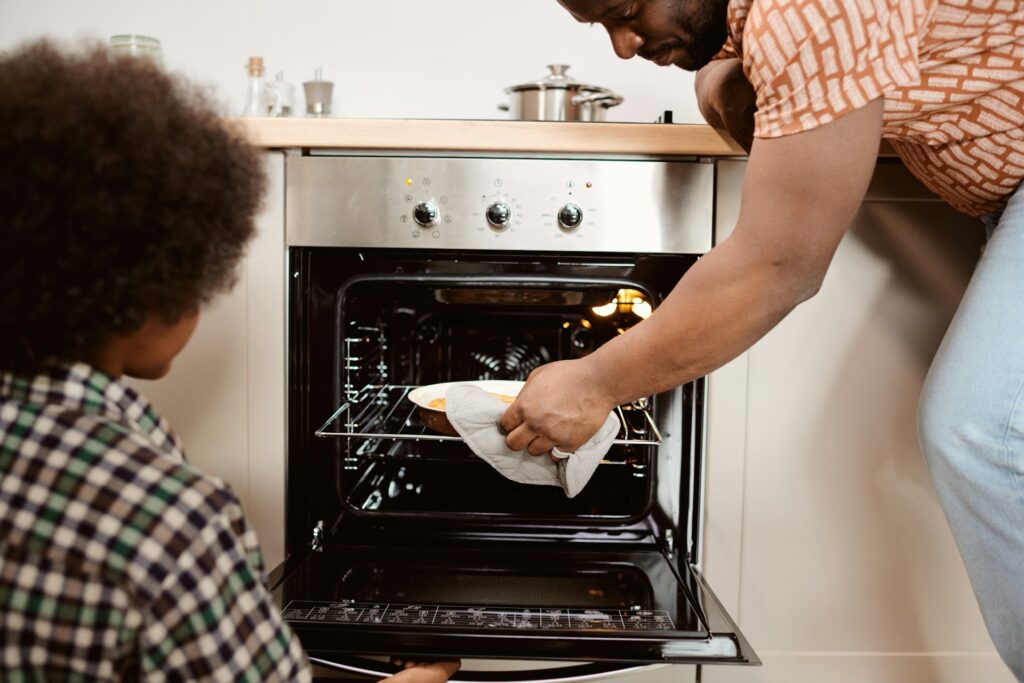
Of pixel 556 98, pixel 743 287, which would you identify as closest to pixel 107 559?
pixel 743 287

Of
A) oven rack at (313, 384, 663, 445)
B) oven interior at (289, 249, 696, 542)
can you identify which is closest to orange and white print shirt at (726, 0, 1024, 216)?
oven interior at (289, 249, 696, 542)

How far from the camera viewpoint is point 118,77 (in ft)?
1.87

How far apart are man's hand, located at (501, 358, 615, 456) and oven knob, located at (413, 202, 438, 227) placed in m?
0.29

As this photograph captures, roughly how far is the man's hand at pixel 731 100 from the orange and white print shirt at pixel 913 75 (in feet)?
0.48

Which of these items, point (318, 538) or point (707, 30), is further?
point (318, 538)

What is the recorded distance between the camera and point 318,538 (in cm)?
115

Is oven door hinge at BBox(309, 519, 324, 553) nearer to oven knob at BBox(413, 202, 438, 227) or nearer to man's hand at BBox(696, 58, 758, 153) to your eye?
oven knob at BBox(413, 202, 438, 227)

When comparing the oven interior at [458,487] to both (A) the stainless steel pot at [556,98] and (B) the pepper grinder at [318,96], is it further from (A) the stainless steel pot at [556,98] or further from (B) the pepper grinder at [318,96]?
(B) the pepper grinder at [318,96]

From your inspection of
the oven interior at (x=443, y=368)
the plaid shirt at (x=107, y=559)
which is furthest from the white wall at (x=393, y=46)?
the plaid shirt at (x=107, y=559)

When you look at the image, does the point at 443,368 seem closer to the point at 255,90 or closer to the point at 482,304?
the point at 482,304

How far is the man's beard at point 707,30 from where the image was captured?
907 millimetres

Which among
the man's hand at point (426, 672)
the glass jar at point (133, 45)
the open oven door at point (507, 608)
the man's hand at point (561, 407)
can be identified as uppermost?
the glass jar at point (133, 45)

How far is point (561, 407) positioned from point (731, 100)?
1.55 ft

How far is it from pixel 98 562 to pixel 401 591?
57 centimetres
